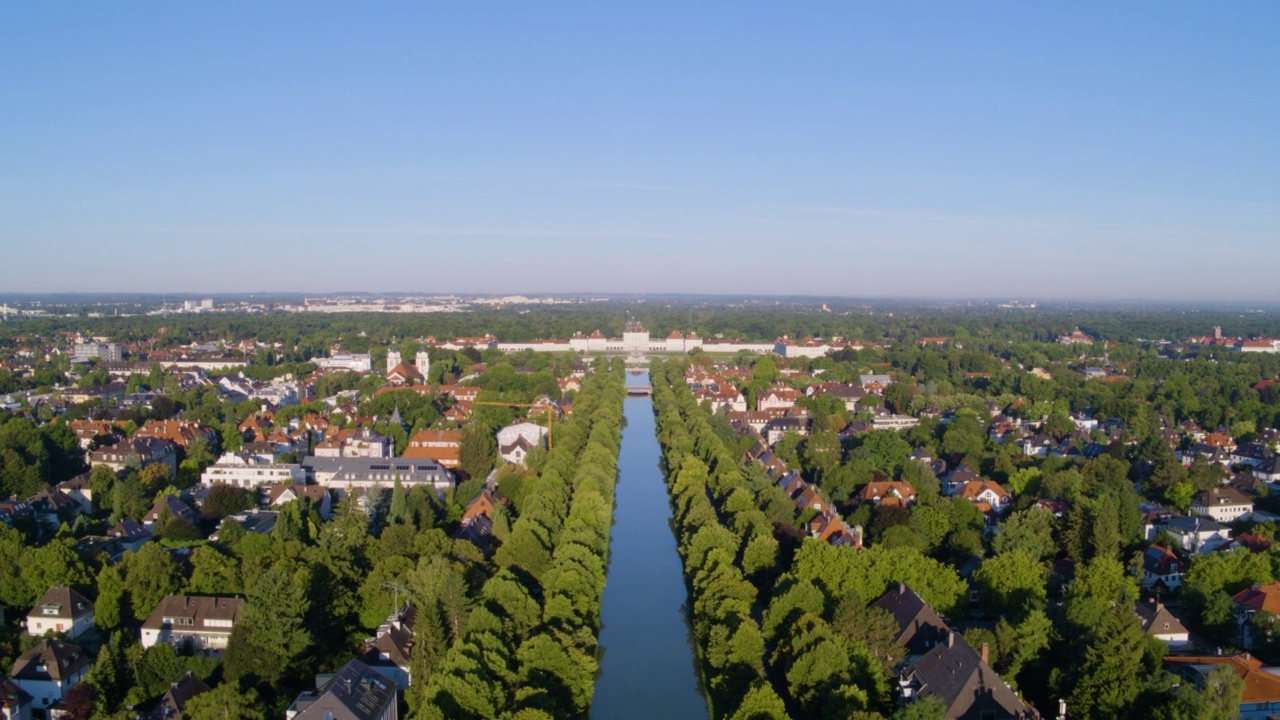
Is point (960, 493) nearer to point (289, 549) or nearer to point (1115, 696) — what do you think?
point (1115, 696)

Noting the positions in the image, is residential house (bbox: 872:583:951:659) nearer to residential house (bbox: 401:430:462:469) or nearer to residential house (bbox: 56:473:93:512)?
residential house (bbox: 401:430:462:469)

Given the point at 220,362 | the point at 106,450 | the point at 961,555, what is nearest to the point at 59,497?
the point at 106,450

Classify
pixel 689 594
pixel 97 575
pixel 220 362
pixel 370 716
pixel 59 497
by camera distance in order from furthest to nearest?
1. pixel 220 362
2. pixel 59 497
3. pixel 689 594
4. pixel 97 575
5. pixel 370 716

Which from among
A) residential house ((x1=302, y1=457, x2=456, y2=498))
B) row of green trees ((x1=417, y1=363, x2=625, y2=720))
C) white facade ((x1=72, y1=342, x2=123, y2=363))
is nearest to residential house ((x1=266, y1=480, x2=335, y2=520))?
residential house ((x1=302, y1=457, x2=456, y2=498))

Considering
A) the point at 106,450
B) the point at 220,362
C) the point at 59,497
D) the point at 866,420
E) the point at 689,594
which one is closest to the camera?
the point at 689,594

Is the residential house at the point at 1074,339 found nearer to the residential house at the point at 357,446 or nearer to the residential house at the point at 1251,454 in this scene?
the residential house at the point at 1251,454

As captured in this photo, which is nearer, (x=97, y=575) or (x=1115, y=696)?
(x=1115, y=696)

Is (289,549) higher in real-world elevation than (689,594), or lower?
higher
